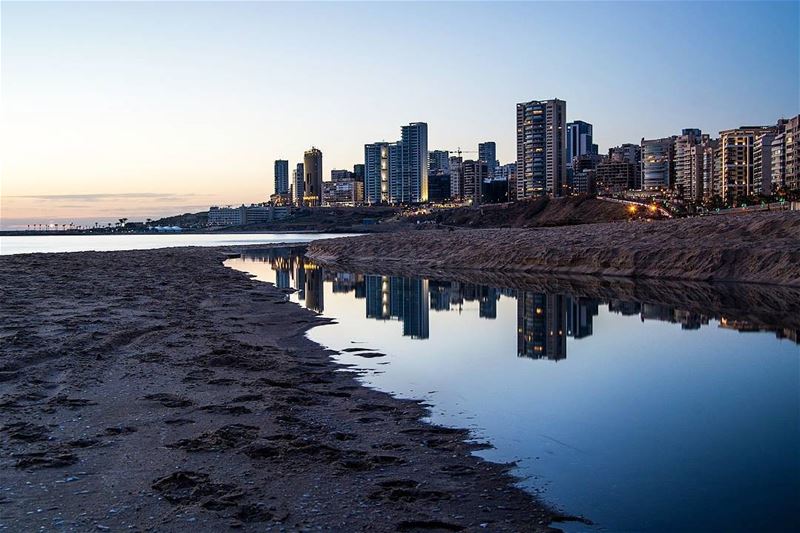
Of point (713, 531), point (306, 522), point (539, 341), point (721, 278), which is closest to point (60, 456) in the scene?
point (306, 522)

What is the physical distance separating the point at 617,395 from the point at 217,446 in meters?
8.26

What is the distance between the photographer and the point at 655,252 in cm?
4488

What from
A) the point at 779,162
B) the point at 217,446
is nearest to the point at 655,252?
the point at 217,446

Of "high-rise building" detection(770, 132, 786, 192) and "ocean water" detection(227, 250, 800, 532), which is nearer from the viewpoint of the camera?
"ocean water" detection(227, 250, 800, 532)

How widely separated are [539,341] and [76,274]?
35.6 meters

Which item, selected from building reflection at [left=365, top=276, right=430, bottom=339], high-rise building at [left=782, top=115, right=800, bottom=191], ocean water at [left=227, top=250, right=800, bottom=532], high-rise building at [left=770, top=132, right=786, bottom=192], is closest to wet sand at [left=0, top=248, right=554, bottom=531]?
ocean water at [left=227, top=250, right=800, bottom=532]

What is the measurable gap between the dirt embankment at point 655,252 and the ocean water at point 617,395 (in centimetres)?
987

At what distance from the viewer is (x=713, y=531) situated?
745 centimetres

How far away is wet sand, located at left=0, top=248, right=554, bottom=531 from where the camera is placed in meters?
7.87

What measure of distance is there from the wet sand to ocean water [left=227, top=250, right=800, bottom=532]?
980mm

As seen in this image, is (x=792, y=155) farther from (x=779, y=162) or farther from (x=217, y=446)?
(x=217, y=446)

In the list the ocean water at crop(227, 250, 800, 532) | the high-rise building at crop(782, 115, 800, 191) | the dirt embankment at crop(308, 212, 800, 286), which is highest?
the high-rise building at crop(782, 115, 800, 191)

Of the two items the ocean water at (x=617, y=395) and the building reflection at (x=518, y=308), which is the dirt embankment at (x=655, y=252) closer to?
the ocean water at (x=617, y=395)

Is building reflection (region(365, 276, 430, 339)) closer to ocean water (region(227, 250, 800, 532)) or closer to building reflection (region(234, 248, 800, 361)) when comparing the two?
building reflection (region(234, 248, 800, 361))
